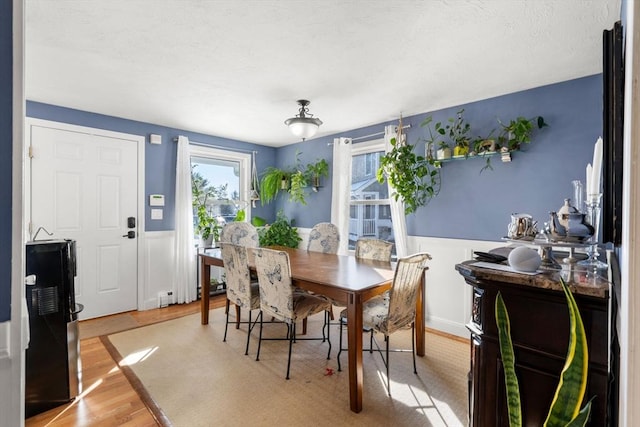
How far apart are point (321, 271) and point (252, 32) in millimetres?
1695

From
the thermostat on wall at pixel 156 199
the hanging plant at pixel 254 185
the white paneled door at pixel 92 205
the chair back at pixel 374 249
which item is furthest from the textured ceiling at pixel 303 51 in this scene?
the hanging plant at pixel 254 185

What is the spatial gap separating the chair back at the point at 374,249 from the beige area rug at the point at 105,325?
97.9 inches

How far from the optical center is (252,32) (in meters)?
1.92

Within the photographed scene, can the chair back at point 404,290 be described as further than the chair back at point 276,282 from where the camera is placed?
No

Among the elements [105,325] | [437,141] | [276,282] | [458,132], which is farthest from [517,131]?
[105,325]

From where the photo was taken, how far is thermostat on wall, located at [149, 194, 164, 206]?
13.0 feet

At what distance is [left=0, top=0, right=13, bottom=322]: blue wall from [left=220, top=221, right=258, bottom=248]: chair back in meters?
2.87

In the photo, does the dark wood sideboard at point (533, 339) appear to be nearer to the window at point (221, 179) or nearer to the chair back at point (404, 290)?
the chair back at point (404, 290)

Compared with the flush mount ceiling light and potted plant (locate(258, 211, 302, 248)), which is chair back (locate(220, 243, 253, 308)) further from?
potted plant (locate(258, 211, 302, 248))

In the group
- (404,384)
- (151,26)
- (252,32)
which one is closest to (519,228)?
(404,384)

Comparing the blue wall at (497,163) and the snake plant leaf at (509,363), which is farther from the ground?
the blue wall at (497,163)

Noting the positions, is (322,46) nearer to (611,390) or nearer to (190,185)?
(611,390)

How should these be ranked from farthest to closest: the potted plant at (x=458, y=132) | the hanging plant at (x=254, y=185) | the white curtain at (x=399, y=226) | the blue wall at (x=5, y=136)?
the hanging plant at (x=254, y=185)
the white curtain at (x=399, y=226)
the potted plant at (x=458, y=132)
the blue wall at (x=5, y=136)

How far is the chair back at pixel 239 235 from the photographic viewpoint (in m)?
3.80
